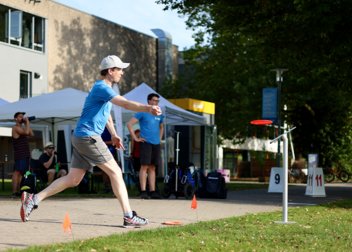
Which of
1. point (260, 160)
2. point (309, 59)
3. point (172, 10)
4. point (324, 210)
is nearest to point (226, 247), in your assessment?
point (324, 210)

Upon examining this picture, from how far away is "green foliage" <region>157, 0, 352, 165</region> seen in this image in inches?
491

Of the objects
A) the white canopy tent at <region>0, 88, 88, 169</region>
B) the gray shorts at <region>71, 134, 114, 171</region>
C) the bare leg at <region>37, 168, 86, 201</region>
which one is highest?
the white canopy tent at <region>0, 88, 88, 169</region>

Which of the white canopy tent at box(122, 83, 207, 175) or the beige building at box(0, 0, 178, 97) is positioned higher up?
the beige building at box(0, 0, 178, 97)

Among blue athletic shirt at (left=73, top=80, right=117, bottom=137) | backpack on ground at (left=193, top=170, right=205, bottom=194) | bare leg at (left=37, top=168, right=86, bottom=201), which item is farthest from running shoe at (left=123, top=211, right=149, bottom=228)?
backpack on ground at (left=193, top=170, right=205, bottom=194)

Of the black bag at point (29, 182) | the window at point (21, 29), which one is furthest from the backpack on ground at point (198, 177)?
the window at point (21, 29)

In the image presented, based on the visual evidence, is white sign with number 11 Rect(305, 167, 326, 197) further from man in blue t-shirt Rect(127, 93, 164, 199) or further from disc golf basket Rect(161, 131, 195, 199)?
man in blue t-shirt Rect(127, 93, 164, 199)

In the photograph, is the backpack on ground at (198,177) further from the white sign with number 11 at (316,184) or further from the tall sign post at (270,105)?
the tall sign post at (270,105)

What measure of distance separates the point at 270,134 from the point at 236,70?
3851mm

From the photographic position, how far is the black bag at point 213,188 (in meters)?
11.3

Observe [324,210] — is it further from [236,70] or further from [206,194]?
[236,70]

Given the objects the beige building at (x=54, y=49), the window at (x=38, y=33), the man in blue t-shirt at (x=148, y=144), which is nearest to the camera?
the man in blue t-shirt at (x=148, y=144)

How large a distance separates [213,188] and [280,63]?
12675 mm

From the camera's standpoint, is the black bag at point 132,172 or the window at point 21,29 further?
the window at point 21,29

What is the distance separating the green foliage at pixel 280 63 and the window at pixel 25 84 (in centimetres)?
880
